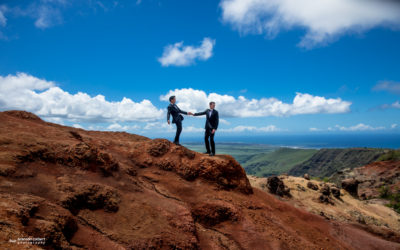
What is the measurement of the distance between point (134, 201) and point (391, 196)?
1258 inches

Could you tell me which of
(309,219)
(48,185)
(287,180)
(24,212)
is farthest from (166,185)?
(287,180)

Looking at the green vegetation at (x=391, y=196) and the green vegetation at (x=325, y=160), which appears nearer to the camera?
the green vegetation at (x=391, y=196)

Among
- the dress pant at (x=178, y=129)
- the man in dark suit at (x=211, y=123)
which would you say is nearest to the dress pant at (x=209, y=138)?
the man in dark suit at (x=211, y=123)

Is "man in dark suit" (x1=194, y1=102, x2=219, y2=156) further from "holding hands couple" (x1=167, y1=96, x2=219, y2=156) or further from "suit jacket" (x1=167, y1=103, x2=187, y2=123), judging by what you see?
"suit jacket" (x1=167, y1=103, x2=187, y2=123)

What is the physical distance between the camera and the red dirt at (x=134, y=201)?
538 centimetres

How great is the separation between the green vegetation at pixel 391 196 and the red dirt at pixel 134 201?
51.8ft

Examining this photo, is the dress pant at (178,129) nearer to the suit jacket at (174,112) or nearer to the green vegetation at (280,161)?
the suit jacket at (174,112)

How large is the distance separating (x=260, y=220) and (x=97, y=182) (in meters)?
6.67

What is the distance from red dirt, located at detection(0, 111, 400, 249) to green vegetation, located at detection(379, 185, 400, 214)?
51.8 feet

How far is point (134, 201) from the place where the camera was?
750 cm

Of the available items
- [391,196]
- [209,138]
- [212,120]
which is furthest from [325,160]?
[212,120]

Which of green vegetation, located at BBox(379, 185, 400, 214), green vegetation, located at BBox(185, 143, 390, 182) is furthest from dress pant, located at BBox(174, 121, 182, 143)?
green vegetation, located at BBox(185, 143, 390, 182)

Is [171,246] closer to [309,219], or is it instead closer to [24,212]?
[24,212]

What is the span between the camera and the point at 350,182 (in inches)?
998
